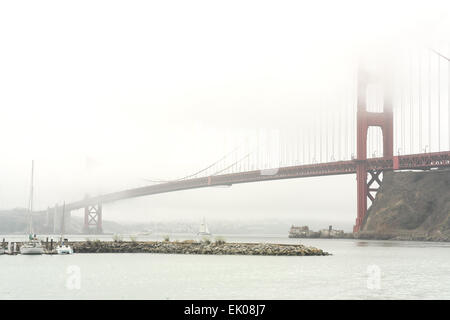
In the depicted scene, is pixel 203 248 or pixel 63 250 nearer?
pixel 63 250

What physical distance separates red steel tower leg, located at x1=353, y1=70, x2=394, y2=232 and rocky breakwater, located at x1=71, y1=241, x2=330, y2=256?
39.3 meters

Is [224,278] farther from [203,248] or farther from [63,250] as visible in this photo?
[63,250]

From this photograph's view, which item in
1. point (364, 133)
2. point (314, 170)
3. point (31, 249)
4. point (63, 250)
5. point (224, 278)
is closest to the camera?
point (224, 278)

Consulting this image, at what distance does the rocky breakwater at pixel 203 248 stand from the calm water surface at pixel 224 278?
302 centimetres

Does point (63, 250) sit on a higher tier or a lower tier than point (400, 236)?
lower

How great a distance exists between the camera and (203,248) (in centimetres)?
6012

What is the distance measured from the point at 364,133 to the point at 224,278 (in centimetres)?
6662

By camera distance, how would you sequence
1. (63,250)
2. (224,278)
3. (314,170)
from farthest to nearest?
(314,170), (63,250), (224,278)

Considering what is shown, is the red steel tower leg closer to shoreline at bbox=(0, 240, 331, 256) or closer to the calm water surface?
shoreline at bbox=(0, 240, 331, 256)

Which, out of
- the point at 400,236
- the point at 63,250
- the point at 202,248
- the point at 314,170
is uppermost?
the point at 314,170

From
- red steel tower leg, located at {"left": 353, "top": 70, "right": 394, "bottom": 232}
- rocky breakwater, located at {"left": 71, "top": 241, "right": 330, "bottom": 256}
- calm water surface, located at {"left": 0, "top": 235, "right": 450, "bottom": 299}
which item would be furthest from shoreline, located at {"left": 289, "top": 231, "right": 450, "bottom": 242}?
calm water surface, located at {"left": 0, "top": 235, "right": 450, "bottom": 299}

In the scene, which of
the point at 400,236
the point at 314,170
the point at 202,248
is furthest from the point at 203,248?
the point at 400,236
